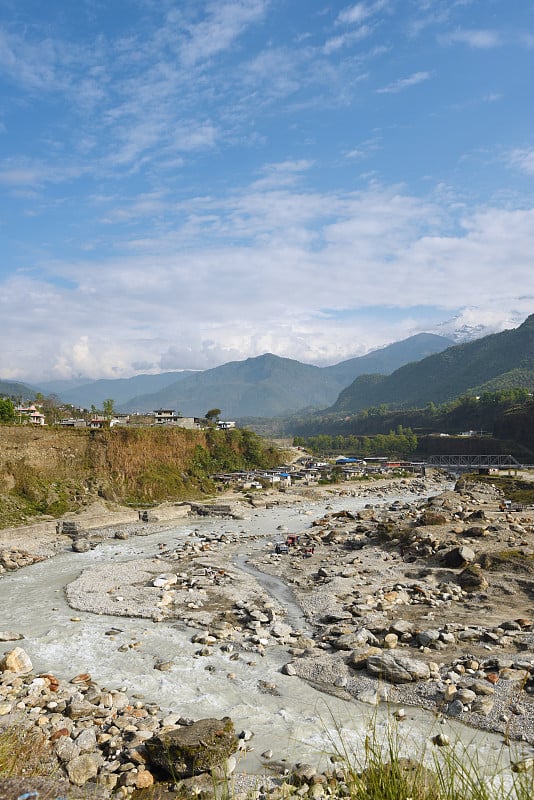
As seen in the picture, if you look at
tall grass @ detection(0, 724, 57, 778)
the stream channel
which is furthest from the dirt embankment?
tall grass @ detection(0, 724, 57, 778)

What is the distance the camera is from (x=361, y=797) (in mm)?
4562

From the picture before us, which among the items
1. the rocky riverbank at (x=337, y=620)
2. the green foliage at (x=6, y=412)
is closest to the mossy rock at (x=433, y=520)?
the rocky riverbank at (x=337, y=620)

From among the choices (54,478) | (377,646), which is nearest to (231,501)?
(54,478)

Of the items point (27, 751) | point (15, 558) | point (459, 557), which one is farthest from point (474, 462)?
point (27, 751)

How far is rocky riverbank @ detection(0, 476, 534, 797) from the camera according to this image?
12.2 meters

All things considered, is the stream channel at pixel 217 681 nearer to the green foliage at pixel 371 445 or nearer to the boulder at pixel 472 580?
the boulder at pixel 472 580

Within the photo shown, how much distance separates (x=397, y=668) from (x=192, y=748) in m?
6.83

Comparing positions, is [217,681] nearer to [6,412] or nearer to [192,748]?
[192,748]

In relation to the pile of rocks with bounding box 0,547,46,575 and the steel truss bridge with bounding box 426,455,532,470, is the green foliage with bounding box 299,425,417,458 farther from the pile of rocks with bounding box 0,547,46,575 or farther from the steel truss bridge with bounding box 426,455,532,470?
the pile of rocks with bounding box 0,547,46,575

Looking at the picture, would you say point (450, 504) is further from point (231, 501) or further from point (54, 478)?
point (54, 478)

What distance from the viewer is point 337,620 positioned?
65.0 feet

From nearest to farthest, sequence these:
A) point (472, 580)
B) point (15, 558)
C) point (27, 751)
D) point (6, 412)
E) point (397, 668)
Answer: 1. point (27, 751)
2. point (397, 668)
3. point (472, 580)
4. point (15, 558)
5. point (6, 412)

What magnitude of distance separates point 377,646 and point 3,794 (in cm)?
1357

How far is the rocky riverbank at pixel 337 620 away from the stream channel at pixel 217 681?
1.47 ft
